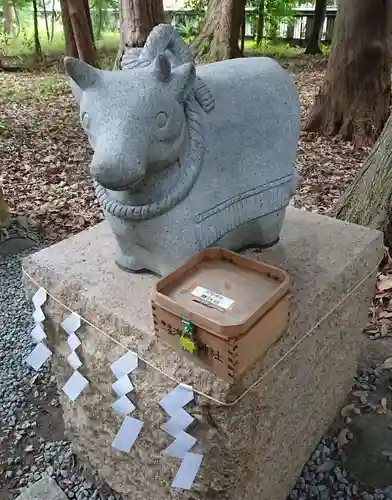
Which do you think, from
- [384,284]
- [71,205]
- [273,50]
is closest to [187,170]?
[384,284]

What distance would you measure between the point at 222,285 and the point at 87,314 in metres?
0.46

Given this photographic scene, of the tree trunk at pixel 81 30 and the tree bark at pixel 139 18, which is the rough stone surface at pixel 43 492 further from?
the tree trunk at pixel 81 30

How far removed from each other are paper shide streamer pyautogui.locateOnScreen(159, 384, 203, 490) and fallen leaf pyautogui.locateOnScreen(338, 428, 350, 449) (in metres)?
0.93

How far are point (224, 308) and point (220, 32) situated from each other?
6436 mm

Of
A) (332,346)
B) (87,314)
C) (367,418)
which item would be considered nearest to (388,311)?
(367,418)

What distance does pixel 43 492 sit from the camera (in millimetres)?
1851

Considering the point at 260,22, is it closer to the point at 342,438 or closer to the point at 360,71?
the point at 360,71

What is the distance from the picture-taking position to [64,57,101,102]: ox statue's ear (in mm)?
1195

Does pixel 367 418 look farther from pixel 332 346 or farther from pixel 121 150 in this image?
pixel 121 150

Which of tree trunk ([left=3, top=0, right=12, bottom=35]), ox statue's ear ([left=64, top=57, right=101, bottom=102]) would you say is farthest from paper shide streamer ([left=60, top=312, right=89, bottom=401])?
tree trunk ([left=3, top=0, right=12, bottom=35])

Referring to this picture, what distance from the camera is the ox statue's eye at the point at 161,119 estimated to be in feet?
4.02

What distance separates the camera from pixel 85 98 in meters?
1.25

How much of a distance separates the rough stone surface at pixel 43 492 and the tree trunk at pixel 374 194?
79.1 inches

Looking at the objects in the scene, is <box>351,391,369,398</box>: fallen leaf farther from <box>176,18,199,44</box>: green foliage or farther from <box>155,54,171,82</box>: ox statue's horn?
<box>176,18,199,44</box>: green foliage
